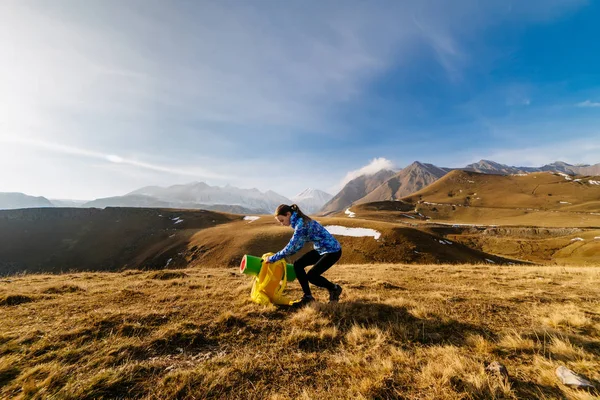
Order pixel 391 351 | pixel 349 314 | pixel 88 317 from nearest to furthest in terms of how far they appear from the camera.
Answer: pixel 391 351
pixel 88 317
pixel 349 314

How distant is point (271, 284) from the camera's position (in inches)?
276

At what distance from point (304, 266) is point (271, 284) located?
44.7 inches

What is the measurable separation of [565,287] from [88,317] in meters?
15.7

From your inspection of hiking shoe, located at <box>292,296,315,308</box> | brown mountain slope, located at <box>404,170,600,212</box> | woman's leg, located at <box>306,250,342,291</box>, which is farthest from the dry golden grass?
brown mountain slope, located at <box>404,170,600,212</box>

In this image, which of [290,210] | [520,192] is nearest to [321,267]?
[290,210]

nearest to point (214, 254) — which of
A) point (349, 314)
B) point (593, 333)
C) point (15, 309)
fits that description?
point (15, 309)

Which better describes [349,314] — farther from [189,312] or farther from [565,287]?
[565,287]

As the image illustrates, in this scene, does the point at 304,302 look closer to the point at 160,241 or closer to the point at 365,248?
the point at 365,248

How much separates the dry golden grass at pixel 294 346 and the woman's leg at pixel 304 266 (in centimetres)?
74

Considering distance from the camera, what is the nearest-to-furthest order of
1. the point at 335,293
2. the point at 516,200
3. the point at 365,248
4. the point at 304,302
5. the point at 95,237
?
the point at 304,302
the point at 335,293
the point at 365,248
the point at 95,237
the point at 516,200

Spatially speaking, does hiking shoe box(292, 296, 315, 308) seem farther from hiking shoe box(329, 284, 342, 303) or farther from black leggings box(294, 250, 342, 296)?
hiking shoe box(329, 284, 342, 303)

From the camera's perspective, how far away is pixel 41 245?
8794 cm

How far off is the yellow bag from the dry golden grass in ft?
1.56

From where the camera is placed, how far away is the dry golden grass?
328 cm
